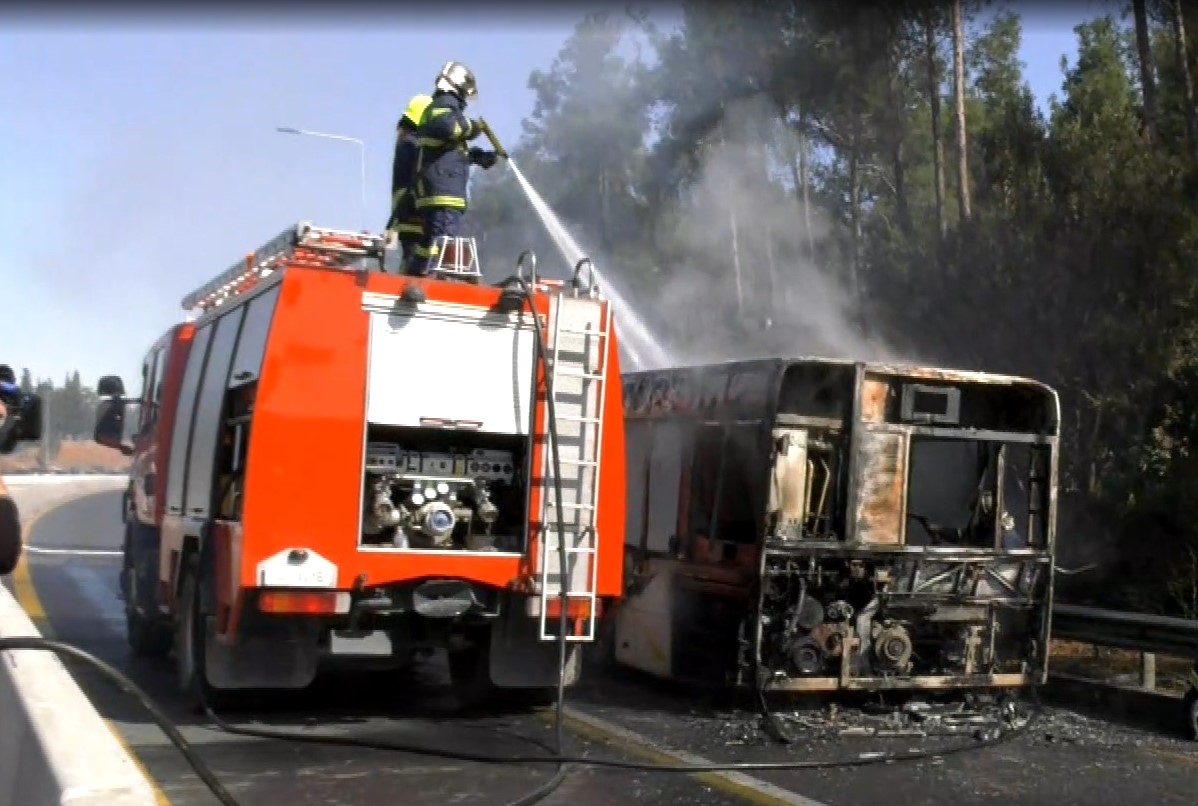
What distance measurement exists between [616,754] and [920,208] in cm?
1885

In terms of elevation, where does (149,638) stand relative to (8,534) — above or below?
below

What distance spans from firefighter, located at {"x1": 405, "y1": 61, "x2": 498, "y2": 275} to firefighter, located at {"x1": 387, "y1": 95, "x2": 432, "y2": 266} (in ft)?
0.22

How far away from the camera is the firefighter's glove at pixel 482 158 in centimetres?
930

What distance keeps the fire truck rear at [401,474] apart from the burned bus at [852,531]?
121 cm

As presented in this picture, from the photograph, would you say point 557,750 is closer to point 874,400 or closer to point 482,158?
point 874,400

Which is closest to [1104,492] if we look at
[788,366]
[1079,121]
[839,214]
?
[1079,121]

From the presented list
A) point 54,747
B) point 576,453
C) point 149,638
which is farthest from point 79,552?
point 54,747

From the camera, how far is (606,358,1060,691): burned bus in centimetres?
834

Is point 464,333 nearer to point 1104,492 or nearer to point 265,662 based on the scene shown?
point 265,662

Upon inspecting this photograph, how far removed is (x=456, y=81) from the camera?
903cm

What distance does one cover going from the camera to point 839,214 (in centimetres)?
2930

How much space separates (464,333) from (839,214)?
22.7 m

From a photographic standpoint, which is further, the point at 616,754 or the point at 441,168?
the point at 441,168

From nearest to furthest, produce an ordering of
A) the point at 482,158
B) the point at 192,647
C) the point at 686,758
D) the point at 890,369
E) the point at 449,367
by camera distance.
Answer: the point at 686,758, the point at 449,367, the point at 192,647, the point at 890,369, the point at 482,158
